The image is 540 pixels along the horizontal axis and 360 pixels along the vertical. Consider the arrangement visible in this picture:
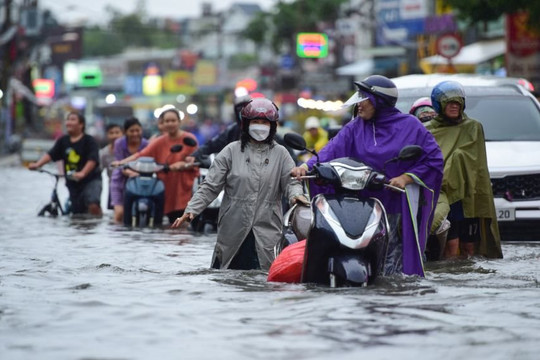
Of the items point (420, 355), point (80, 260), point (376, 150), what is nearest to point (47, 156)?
point (80, 260)

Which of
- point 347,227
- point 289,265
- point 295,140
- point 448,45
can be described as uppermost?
point 448,45

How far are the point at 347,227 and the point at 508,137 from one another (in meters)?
6.07

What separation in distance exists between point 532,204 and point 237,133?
318 cm

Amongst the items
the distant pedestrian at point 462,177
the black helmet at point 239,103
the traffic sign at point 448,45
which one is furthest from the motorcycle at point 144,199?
the traffic sign at point 448,45

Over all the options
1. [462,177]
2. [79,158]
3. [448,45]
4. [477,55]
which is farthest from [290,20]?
[462,177]

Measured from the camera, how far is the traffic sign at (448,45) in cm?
3064

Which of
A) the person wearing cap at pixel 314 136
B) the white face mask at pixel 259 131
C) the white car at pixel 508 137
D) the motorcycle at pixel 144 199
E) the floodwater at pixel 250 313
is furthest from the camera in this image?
the person wearing cap at pixel 314 136

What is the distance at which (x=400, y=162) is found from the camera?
9766 millimetres

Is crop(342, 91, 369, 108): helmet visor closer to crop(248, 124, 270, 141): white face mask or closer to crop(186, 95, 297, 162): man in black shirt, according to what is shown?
crop(248, 124, 270, 141): white face mask

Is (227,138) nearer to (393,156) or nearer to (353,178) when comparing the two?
(393,156)

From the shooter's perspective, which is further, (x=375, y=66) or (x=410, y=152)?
(x=375, y=66)

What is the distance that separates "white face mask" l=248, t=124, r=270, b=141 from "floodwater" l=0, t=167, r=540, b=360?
A: 1003 mm

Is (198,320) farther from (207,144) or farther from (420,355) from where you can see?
(207,144)

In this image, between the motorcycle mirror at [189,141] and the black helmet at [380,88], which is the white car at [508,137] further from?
the black helmet at [380,88]
